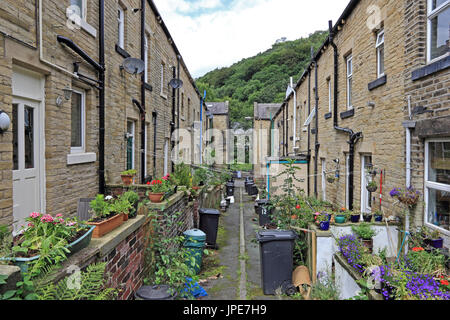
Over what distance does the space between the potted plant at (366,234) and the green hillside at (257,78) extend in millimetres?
49388

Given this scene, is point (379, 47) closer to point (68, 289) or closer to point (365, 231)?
point (365, 231)

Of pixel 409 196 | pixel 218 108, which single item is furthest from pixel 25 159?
pixel 218 108

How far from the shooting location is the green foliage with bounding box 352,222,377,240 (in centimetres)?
558

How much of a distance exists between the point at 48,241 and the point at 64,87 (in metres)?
3.43

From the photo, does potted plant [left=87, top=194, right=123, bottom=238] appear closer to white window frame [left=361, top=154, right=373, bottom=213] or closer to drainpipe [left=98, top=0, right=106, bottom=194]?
drainpipe [left=98, top=0, right=106, bottom=194]

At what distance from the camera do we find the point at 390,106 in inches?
242

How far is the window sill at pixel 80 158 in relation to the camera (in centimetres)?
566

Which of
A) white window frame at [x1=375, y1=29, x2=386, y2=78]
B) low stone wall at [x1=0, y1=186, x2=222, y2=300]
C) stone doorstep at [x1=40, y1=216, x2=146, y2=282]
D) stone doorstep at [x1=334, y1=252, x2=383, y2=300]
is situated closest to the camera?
stone doorstep at [x1=40, y1=216, x2=146, y2=282]

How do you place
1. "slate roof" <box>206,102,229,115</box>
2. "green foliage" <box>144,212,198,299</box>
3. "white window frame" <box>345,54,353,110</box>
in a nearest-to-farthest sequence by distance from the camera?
"green foliage" <box>144,212,198,299</box> < "white window frame" <box>345,54,353,110</box> < "slate roof" <box>206,102,229,115</box>

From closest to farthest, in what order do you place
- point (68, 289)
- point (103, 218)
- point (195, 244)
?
1. point (68, 289)
2. point (103, 218)
3. point (195, 244)

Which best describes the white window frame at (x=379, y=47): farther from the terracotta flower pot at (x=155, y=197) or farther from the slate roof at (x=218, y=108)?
the slate roof at (x=218, y=108)

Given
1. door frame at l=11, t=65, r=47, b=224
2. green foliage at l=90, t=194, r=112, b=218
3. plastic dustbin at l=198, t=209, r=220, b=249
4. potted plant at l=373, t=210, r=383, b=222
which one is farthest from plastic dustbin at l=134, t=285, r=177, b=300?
plastic dustbin at l=198, t=209, r=220, b=249
